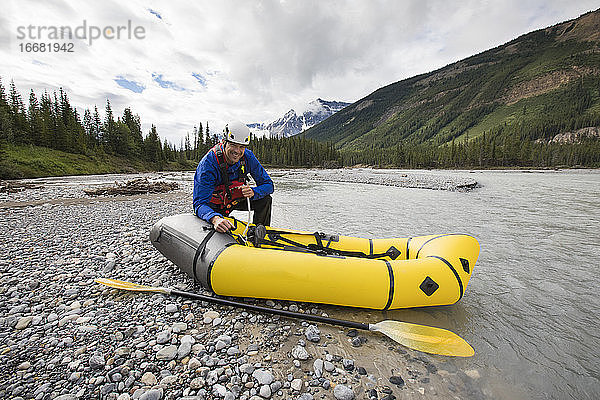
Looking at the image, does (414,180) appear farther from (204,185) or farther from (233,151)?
(204,185)

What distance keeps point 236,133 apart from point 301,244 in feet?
8.24

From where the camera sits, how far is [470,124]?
19350 cm

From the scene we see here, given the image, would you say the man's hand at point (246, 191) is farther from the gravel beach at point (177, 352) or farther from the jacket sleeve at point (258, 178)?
the gravel beach at point (177, 352)

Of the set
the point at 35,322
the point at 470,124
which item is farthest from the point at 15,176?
the point at 470,124

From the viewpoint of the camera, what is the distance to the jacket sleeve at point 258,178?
593cm

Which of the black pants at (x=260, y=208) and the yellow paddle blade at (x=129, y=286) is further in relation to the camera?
the black pants at (x=260, y=208)

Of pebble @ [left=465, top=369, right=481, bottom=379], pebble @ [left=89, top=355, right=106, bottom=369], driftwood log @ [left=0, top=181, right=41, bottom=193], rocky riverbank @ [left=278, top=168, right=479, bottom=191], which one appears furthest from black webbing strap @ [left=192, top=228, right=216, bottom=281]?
rocky riverbank @ [left=278, top=168, right=479, bottom=191]

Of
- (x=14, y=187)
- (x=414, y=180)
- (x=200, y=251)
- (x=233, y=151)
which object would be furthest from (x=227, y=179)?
(x=414, y=180)

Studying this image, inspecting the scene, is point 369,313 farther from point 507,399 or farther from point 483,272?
point 483,272

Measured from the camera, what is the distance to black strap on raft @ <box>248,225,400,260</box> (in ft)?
16.0

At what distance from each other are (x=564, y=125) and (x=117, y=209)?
184 meters

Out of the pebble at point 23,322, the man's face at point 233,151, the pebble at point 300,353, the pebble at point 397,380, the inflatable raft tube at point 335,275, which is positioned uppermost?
the man's face at point 233,151

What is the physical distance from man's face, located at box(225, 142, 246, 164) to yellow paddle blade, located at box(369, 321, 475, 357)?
3827 mm

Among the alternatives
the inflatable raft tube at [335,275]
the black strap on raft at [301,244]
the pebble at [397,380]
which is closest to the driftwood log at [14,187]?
the black strap on raft at [301,244]
